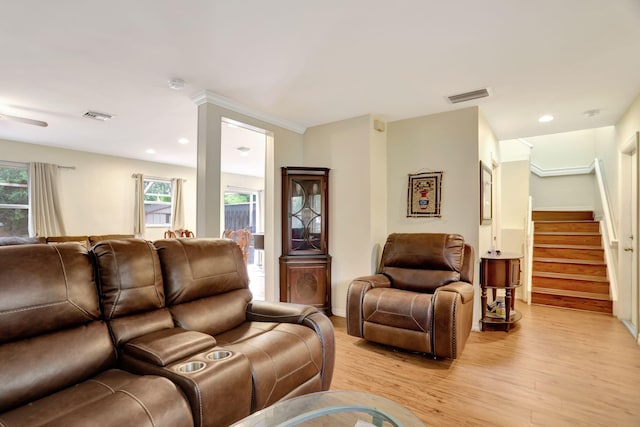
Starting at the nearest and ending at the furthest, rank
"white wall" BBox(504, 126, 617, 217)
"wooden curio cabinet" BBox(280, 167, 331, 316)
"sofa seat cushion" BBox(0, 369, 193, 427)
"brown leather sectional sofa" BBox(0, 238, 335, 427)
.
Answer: "sofa seat cushion" BBox(0, 369, 193, 427)
"brown leather sectional sofa" BBox(0, 238, 335, 427)
"wooden curio cabinet" BBox(280, 167, 331, 316)
"white wall" BBox(504, 126, 617, 217)

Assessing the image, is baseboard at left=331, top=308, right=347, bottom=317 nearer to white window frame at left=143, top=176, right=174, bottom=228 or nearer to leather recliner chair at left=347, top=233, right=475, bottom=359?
leather recliner chair at left=347, top=233, right=475, bottom=359

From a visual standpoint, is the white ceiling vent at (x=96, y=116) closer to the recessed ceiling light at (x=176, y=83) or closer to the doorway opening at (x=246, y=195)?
the recessed ceiling light at (x=176, y=83)

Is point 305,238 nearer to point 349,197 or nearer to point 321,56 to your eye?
point 349,197

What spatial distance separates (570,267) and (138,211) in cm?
779

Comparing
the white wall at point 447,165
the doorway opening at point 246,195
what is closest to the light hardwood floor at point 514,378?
the white wall at point 447,165

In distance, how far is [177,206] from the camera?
23.8 ft

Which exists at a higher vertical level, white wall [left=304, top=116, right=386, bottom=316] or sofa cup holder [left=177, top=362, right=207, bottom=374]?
white wall [left=304, top=116, right=386, bottom=316]

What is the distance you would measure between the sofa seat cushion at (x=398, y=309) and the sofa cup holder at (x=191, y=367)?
187cm

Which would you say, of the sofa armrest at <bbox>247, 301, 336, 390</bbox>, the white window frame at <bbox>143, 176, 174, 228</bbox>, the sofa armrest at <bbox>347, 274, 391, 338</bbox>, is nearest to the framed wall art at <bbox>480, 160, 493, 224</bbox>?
the sofa armrest at <bbox>347, 274, 391, 338</bbox>

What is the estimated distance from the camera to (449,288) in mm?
2814

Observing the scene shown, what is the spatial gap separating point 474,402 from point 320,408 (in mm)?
1334

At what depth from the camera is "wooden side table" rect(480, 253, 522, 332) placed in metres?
3.44

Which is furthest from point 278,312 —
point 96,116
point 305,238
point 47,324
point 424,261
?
point 96,116

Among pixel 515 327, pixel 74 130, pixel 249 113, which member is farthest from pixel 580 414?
pixel 74 130
